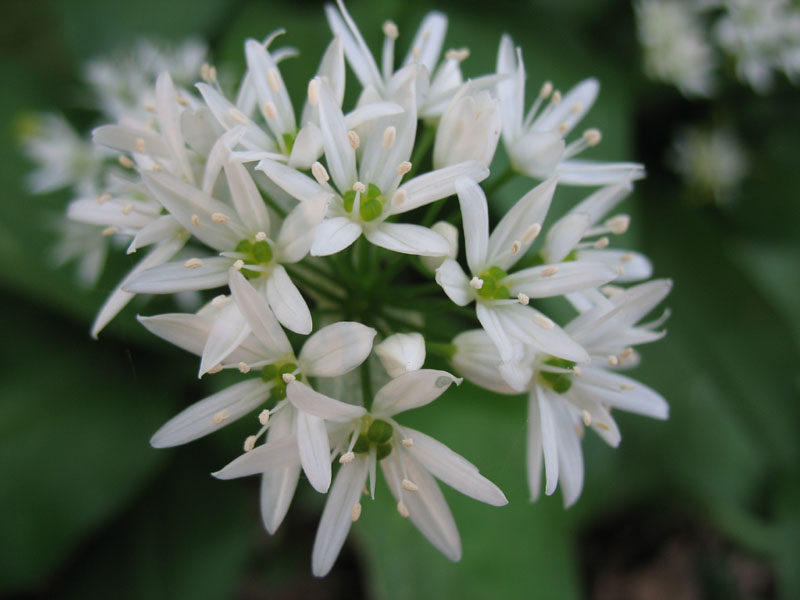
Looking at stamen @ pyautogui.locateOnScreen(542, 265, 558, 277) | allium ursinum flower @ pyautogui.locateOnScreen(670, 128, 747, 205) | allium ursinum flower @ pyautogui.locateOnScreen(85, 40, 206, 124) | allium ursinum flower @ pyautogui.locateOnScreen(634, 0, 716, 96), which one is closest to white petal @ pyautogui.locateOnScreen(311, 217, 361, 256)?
stamen @ pyautogui.locateOnScreen(542, 265, 558, 277)

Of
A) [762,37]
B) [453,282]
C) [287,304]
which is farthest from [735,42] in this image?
[287,304]

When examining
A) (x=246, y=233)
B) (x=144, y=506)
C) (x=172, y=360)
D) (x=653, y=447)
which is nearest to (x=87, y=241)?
(x=172, y=360)

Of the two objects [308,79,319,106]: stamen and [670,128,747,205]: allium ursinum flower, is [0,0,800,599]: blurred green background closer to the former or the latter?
[670,128,747,205]: allium ursinum flower

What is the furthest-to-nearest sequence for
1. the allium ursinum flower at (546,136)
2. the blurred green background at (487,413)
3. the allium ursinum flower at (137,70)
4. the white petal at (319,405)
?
the allium ursinum flower at (137,70), the blurred green background at (487,413), the allium ursinum flower at (546,136), the white petal at (319,405)

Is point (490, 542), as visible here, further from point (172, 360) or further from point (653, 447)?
point (172, 360)

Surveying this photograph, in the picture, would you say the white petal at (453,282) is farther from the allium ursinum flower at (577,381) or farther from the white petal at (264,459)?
the white petal at (264,459)

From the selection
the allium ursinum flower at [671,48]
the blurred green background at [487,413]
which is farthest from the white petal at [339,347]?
the allium ursinum flower at [671,48]
